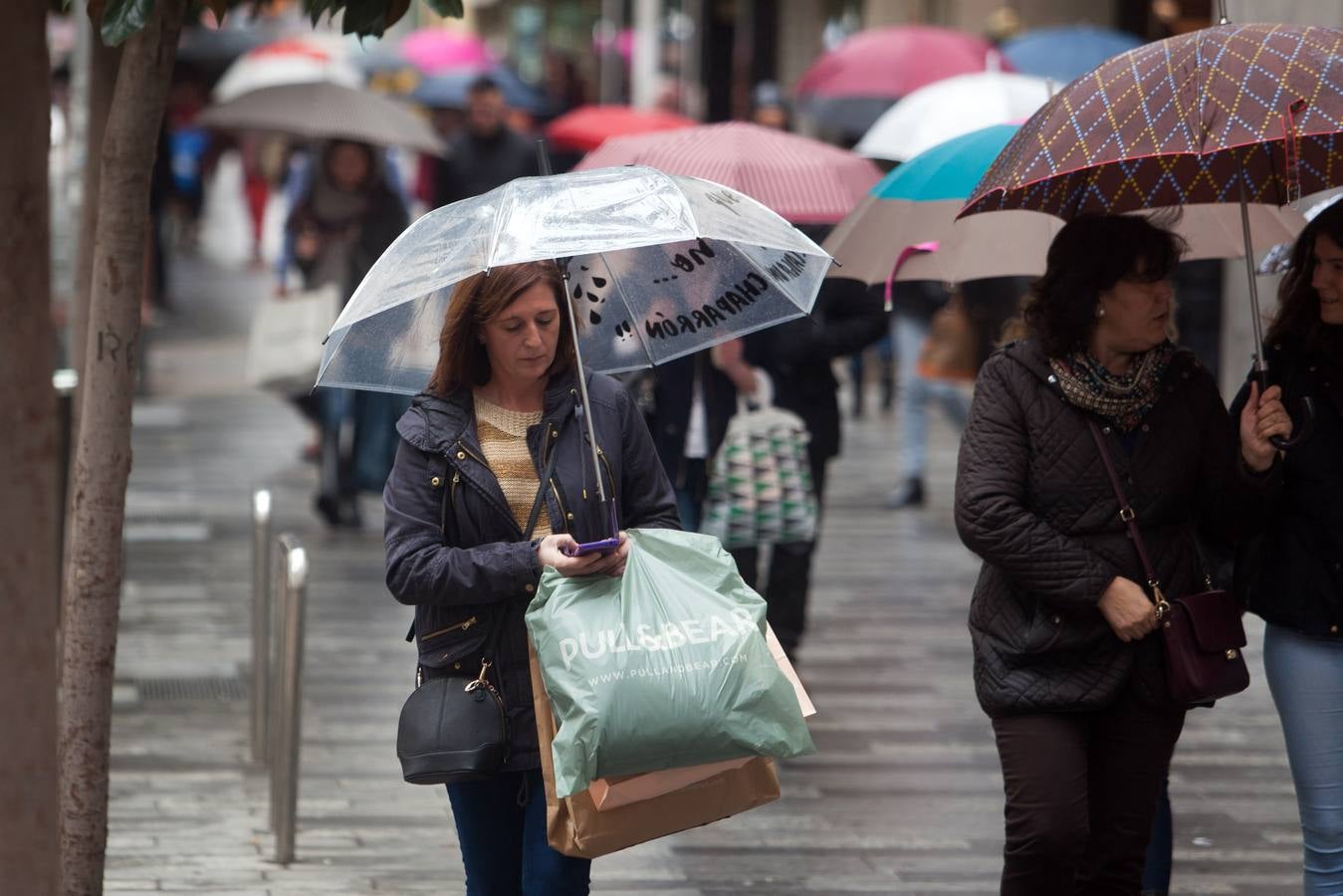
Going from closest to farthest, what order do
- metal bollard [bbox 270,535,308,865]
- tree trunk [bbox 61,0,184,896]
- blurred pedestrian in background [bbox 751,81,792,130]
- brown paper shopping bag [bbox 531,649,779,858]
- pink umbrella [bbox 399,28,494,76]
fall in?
1. brown paper shopping bag [bbox 531,649,779,858]
2. tree trunk [bbox 61,0,184,896]
3. metal bollard [bbox 270,535,308,865]
4. blurred pedestrian in background [bbox 751,81,792,130]
5. pink umbrella [bbox 399,28,494,76]

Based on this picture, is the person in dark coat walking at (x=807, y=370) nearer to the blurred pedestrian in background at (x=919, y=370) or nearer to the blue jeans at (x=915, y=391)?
the blurred pedestrian in background at (x=919, y=370)

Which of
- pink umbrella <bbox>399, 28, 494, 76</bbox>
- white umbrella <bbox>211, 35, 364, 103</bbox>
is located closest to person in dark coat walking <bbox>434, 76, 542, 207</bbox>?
white umbrella <bbox>211, 35, 364, 103</bbox>

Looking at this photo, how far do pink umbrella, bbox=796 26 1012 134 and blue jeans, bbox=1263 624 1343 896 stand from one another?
35.7 ft

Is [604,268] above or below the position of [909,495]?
above

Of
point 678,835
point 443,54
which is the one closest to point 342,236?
point 678,835

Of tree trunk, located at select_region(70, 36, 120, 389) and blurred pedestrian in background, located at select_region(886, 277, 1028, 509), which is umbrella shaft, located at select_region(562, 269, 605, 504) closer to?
tree trunk, located at select_region(70, 36, 120, 389)

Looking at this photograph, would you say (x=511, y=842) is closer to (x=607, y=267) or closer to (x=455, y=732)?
(x=455, y=732)

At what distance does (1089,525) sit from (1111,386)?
298 mm

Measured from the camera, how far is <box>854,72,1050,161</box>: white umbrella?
8.73m

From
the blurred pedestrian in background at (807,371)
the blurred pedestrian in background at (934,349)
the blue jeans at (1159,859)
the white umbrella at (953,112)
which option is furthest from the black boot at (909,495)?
the blue jeans at (1159,859)

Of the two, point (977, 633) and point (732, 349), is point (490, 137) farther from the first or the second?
point (977, 633)

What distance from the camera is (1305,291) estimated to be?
4.99 metres

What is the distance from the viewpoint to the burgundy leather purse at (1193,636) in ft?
15.2

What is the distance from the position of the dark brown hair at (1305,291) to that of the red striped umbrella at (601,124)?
9.84 m
